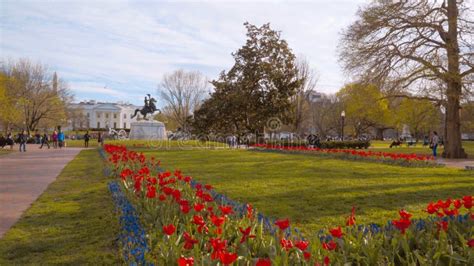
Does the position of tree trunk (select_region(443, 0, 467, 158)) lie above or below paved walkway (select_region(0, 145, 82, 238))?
above

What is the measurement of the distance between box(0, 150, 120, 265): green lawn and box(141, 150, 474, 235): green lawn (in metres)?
2.67

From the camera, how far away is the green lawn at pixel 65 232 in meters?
4.67

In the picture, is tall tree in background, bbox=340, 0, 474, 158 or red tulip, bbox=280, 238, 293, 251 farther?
tall tree in background, bbox=340, 0, 474, 158

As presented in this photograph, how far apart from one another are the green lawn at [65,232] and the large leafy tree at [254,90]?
93.2 ft

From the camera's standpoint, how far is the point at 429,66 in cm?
2067

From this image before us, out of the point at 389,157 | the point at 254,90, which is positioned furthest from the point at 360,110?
the point at 389,157

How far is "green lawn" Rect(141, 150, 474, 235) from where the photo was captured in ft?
22.6

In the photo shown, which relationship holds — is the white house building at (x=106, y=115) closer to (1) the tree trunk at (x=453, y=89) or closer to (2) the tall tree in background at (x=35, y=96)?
(2) the tall tree in background at (x=35, y=96)

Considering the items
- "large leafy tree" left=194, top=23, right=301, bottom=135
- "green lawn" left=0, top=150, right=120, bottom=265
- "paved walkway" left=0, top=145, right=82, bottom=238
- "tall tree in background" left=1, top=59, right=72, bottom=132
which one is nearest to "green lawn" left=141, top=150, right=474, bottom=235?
"green lawn" left=0, top=150, right=120, bottom=265

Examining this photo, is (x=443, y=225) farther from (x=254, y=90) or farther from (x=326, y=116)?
(x=326, y=116)

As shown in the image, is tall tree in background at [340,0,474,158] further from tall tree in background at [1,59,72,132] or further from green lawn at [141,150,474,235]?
tall tree in background at [1,59,72,132]


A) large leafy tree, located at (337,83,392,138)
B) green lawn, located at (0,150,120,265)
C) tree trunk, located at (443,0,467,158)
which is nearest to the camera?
green lawn, located at (0,150,120,265)

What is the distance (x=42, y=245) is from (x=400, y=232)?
170 inches

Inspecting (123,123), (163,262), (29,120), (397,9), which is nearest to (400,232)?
(163,262)
